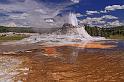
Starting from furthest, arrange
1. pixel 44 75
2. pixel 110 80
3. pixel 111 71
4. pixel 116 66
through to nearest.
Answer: pixel 116 66, pixel 111 71, pixel 44 75, pixel 110 80

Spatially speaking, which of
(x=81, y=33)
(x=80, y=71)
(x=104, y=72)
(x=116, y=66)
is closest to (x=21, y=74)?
(x=80, y=71)

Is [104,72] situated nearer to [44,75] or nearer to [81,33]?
[44,75]

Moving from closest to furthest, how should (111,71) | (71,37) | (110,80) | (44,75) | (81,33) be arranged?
(110,80) < (44,75) < (111,71) < (71,37) < (81,33)

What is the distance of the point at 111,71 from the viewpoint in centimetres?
1619

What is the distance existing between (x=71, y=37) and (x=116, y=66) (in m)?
35.6

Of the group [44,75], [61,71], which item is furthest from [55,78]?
[61,71]

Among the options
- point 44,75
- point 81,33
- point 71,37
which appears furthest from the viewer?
point 81,33

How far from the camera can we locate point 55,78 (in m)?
14.2

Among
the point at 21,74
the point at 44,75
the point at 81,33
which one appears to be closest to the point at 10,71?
the point at 21,74

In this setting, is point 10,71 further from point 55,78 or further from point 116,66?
point 116,66

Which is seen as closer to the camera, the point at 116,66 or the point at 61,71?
the point at 61,71

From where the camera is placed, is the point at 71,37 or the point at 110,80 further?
the point at 71,37

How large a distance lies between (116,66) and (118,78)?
13.7ft

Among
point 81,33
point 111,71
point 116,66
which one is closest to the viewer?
point 111,71
